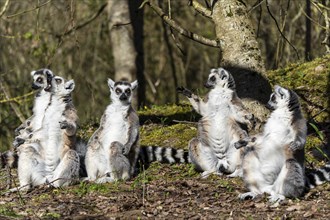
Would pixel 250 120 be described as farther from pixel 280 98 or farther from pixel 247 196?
pixel 247 196

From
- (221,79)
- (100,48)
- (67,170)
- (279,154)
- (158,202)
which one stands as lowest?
(158,202)

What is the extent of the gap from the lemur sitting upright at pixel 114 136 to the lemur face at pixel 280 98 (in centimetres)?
163

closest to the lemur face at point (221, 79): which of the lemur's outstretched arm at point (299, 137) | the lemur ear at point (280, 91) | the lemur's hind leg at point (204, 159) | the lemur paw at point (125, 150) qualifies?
the lemur's hind leg at point (204, 159)

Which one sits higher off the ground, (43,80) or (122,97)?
(43,80)

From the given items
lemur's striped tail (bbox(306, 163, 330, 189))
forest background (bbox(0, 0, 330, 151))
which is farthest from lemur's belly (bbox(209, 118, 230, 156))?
forest background (bbox(0, 0, 330, 151))

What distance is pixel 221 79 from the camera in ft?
24.7

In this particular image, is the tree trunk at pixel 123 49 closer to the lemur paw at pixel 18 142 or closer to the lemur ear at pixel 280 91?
the lemur paw at pixel 18 142

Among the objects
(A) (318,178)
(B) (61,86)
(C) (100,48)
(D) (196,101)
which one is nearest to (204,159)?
(D) (196,101)

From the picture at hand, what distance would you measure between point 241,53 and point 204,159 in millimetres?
1401

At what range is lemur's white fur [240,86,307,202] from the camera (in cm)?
611

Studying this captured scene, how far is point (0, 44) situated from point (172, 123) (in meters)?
7.69

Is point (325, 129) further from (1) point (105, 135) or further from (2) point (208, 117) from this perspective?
(1) point (105, 135)

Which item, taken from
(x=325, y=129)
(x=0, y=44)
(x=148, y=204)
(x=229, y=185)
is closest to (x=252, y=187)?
(x=229, y=185)

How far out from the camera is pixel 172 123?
30.8 ft
